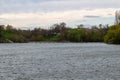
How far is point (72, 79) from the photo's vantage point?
4716 cm

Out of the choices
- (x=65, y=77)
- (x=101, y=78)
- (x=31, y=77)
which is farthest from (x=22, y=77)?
(x=101, y=78)

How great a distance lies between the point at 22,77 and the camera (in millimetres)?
49250

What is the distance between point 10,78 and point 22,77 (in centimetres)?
148

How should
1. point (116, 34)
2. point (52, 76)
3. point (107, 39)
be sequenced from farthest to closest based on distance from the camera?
point (107, 39)
point (116, 34)
point (52, 76)

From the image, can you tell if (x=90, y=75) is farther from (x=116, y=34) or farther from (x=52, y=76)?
(x=116, y=34)

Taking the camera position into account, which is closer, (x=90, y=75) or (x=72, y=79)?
(x=72, y=79)

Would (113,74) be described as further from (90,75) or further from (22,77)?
(22,77)

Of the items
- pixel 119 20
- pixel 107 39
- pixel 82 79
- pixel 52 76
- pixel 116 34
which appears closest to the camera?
pixel 82 79

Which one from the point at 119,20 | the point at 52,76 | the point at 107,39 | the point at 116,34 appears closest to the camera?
the point at 52,76

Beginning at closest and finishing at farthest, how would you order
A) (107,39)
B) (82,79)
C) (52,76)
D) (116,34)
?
(82,79) → (52,76) → (116,34) → (107,39)

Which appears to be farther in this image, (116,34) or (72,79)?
(116,34)

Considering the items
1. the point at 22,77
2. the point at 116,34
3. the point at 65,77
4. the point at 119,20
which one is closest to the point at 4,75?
the point at 22,77

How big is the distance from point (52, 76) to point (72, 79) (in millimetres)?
3874

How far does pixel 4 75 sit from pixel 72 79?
9256 mm
